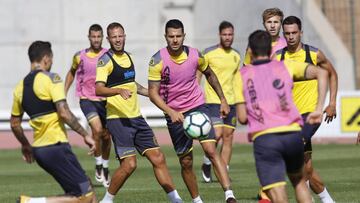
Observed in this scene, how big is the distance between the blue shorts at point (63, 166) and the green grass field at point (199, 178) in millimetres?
3749

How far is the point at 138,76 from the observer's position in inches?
1309

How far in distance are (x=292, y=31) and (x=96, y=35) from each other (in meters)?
6.04

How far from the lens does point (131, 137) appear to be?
570 inches

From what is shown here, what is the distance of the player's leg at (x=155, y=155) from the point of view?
1408 cm

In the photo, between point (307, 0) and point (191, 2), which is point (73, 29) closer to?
point (191, 2)

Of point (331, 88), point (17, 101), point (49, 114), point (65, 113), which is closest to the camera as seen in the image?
point (65, 113)

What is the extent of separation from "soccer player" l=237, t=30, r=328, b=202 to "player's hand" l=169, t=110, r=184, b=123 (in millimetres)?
2618

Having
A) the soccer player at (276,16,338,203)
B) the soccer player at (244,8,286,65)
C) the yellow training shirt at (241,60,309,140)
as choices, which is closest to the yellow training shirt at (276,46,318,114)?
the soccer player at (276,16,338,203)

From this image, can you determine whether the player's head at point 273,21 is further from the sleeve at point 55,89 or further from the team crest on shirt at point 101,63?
the sleeve at point 55,89

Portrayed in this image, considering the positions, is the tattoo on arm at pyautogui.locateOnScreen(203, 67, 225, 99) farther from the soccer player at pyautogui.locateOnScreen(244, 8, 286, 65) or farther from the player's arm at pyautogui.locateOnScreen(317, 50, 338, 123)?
the player's arm at pyautogui.locateOnScreen(317, 50, 338, 123)

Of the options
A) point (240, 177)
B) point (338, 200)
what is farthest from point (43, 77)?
point (240, 177)

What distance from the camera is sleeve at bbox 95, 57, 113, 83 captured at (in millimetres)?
14641

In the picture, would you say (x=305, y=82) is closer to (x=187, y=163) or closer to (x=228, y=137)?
(x=187, y=163)

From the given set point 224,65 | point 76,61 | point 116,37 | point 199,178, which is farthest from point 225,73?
point 116,37
